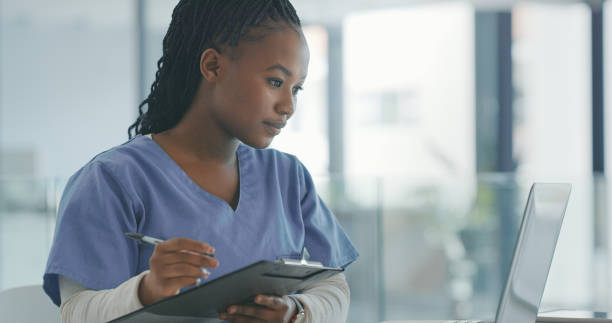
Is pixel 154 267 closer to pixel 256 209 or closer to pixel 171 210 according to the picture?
pixel 171 210

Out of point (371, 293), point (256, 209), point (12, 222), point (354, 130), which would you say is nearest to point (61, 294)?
point (256, 209)


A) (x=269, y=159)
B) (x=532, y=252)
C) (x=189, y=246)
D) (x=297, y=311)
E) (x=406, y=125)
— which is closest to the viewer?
(x=189, y=246)

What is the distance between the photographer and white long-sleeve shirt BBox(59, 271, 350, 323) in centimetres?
80

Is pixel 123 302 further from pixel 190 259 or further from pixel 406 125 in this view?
pixel 406 125

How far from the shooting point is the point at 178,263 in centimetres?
72

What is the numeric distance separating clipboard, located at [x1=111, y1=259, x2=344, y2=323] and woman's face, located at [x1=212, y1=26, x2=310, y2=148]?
9.5 inches

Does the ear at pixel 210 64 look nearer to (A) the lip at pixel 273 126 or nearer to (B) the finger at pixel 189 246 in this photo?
(A) the lip at pixel 273 126

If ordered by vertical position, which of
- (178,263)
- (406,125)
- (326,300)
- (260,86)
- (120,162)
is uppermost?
(406,125)

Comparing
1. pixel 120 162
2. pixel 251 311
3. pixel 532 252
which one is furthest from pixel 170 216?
pixel 532 252

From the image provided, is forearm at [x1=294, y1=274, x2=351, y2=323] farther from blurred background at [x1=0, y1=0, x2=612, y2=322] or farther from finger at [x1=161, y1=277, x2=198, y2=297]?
blurred background at [x1=0, y1=0, x2=612, y2=322]

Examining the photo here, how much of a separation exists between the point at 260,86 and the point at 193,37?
0.49 feet

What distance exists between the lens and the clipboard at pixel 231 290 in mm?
697

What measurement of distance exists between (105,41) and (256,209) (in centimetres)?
262

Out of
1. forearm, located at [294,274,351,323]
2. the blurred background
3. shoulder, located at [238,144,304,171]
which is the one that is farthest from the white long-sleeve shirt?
the blurred background
